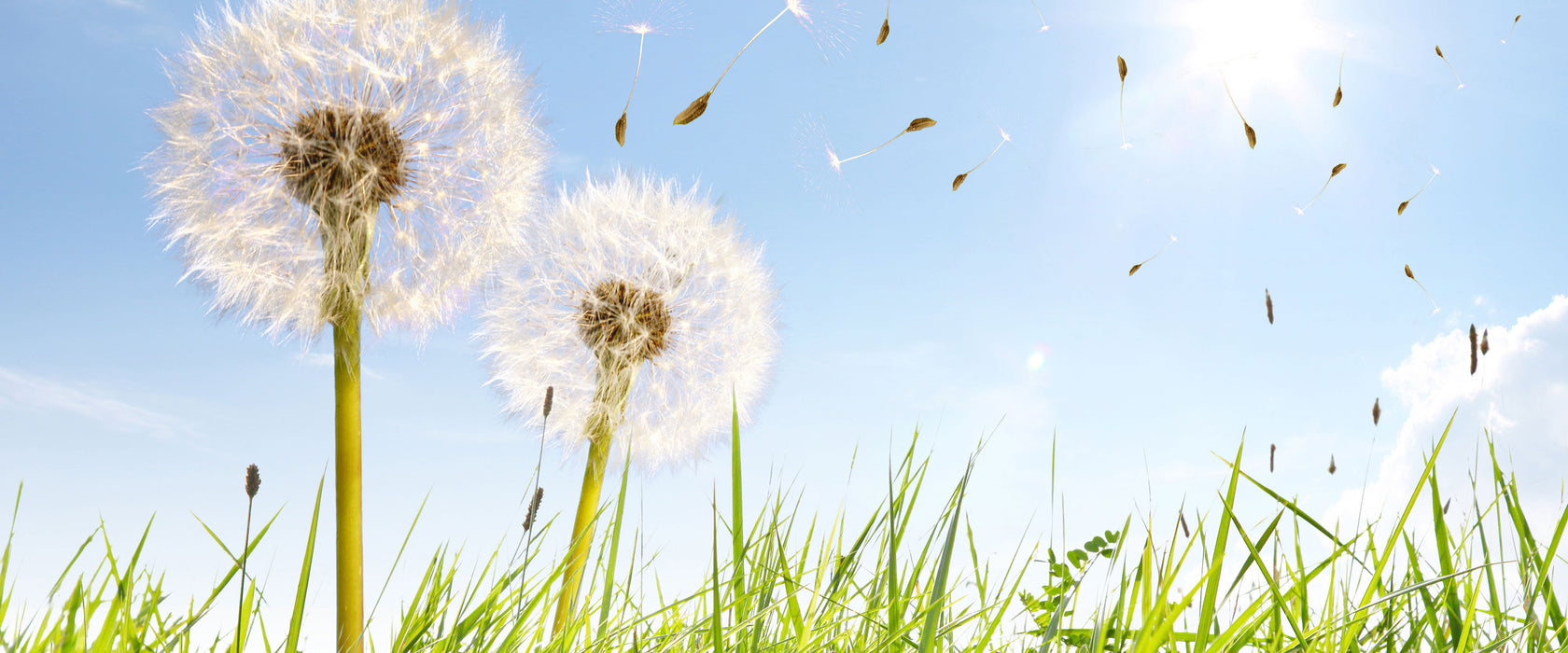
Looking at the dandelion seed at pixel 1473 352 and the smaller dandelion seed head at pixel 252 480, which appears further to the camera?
the dandelion seed at pixel 1473 352

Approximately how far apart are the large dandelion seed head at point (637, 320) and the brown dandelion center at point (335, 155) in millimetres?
729

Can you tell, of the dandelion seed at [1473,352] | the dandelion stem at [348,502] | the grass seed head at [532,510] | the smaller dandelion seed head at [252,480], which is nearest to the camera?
the smaller dandelion seed head at [252,480]

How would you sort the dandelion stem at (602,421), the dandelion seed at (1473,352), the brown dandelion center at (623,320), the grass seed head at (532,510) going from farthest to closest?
the brown dandelion center at (623,320) < the dandelion stem at (602,421) < the dandelion seed at (1473,352) < the grass seed head at (532,510)

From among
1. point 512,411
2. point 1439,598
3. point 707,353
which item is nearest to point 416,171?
point 512,411

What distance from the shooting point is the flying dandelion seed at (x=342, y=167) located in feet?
11.7

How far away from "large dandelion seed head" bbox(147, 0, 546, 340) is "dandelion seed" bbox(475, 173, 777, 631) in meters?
0.29

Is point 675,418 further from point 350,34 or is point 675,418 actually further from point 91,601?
point 91,601

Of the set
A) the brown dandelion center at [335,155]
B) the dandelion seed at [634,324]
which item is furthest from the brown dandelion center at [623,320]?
the brown dandelion center at [335,155]

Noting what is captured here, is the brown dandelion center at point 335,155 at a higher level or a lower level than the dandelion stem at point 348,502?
higher

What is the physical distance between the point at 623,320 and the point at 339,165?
1238mm

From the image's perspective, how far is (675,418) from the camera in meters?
4.22

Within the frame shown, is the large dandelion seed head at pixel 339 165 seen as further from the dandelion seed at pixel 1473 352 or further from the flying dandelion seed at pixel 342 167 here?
the dandelion seed at pixel 1473 352

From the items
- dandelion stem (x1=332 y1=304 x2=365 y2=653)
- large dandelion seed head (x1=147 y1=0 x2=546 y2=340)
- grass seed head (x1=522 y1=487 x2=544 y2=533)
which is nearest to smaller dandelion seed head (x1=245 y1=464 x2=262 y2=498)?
grass seed head (x1=522 y1=487 x2=544 y2=533)

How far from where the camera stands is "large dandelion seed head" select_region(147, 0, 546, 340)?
3.58 meters
